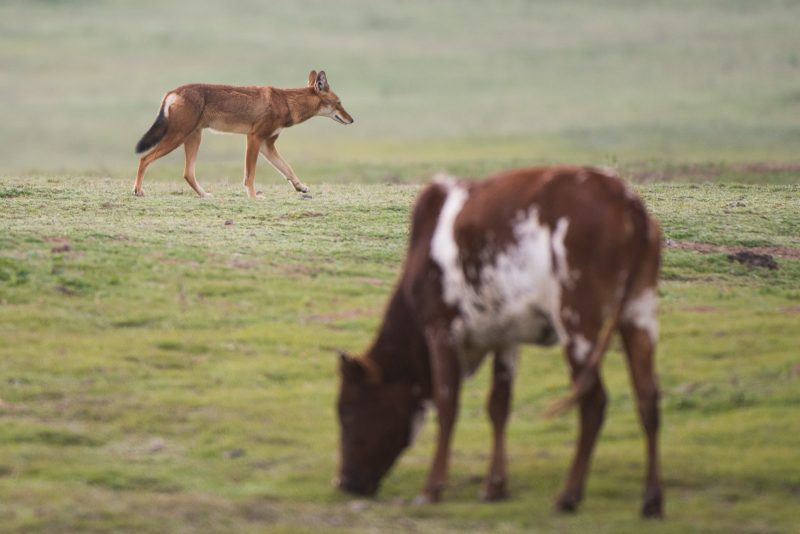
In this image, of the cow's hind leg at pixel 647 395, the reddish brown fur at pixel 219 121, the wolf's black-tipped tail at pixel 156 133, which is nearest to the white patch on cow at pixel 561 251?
the cow's hind leg at pixel 647 395

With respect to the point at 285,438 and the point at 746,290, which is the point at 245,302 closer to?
the point at 285,438

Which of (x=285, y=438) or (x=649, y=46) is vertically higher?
(x=649, y=46)

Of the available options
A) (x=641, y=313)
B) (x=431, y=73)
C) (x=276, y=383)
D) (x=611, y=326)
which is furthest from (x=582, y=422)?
(x=431, y=73)

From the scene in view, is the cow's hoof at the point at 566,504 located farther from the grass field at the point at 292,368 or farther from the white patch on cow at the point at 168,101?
the white patch on cow at the point at 168,101

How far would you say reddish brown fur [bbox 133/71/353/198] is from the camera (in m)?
21.8

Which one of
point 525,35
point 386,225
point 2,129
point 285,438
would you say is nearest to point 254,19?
point 525,35

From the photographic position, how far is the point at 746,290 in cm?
1712

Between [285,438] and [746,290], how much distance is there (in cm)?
698

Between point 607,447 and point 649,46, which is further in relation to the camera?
point 649,46

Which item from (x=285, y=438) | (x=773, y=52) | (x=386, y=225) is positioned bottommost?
(x=285, y=438)

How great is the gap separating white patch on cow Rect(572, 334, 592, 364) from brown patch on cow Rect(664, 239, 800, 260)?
952 centimetres

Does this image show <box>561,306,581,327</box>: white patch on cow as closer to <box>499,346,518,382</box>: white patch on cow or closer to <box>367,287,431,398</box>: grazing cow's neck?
<box>499,346,518,382</box>: white patch on cow

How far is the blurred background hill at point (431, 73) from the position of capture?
193ft

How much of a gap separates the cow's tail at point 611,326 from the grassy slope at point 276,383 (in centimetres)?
83
